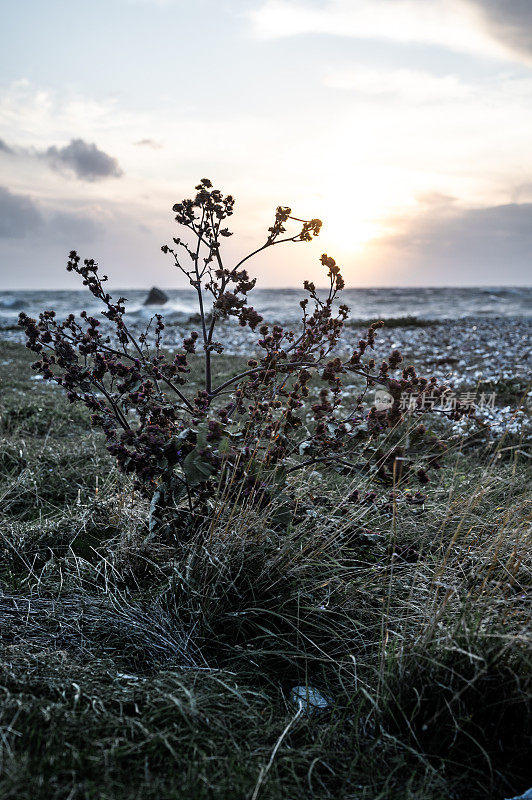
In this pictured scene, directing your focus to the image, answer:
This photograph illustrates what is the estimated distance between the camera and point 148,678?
7.20 feet

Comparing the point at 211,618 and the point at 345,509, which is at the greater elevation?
the point at 345,509

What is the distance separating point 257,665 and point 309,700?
247 millimetres

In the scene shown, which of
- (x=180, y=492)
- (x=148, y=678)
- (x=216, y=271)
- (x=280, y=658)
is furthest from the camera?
(x=216, y=271)

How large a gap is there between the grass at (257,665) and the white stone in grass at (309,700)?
0.04 m

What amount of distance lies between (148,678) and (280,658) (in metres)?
0.60

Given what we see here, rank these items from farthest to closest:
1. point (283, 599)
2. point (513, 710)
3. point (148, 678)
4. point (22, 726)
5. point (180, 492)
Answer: point (180, 492) → point (283, 599) → point (148, 678) → point (513, 710) → point (22, 726)

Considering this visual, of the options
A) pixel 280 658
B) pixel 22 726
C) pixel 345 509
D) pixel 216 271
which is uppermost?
pixel 216 271

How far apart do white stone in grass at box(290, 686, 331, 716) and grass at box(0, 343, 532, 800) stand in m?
0.04

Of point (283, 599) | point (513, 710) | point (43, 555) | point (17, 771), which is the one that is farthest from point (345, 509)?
point (17, 771)

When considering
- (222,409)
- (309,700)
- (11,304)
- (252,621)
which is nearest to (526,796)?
(309,700)

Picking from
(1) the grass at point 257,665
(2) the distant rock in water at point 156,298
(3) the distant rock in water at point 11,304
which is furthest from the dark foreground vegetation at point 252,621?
(3) the distant rock in water at point 11,304

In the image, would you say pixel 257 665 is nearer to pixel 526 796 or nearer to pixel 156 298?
pixel 526 796

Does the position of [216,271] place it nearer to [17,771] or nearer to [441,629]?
[441,629]

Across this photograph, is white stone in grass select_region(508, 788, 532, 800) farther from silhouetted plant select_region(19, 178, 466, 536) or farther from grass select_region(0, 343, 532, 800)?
silhouetted plant select_region(19, 178, 466, 536)
